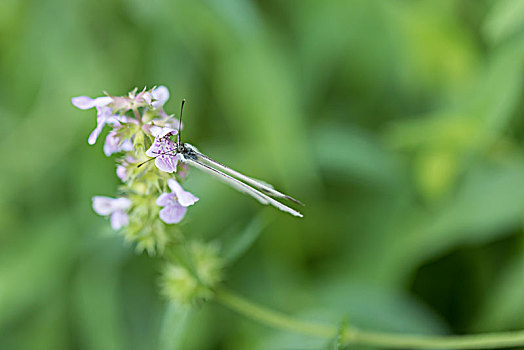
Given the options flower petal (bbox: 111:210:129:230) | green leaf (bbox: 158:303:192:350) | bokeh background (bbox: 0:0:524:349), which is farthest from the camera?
bokeh background (bbox: 0:0:524:349)

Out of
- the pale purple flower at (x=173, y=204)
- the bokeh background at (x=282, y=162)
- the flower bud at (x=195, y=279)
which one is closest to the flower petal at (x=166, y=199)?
the pale purple flower at (x=173, y=204)

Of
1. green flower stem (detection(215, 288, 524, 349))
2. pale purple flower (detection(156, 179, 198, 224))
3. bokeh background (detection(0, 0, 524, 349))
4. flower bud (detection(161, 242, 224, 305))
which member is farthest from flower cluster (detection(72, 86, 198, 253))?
bokeh background (detection(0, 0, 524, 349))

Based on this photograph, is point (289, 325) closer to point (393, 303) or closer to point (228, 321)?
point (393, 303)

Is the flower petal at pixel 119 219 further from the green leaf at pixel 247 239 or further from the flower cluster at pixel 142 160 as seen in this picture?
the green leaf at pixel 247 239

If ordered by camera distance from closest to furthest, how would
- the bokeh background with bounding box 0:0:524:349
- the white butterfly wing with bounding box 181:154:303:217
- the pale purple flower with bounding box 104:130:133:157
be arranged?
1. the white butterfly wing with bounding box 181:154:303:217
2. the pale purple flower with bounding box 104:130:133:157
3. the bokeh background with bounding box 0:0:524:349

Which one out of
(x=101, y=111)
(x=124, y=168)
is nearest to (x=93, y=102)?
(x=101, y=111)

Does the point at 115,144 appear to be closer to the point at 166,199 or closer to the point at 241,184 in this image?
the point at 166,199

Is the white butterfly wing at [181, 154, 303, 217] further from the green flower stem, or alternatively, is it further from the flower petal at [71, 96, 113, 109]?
the green flower stem
